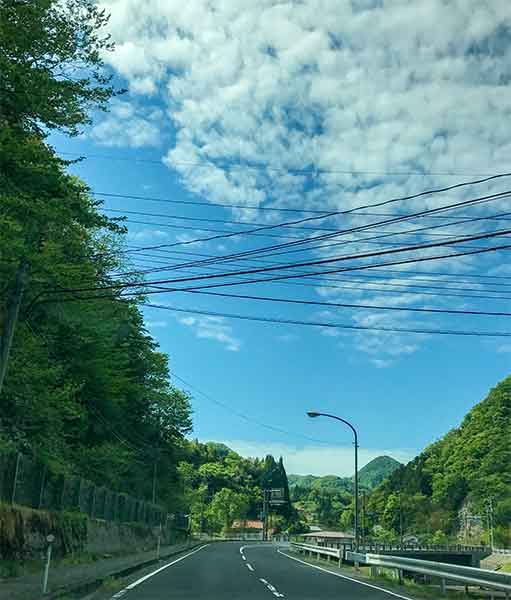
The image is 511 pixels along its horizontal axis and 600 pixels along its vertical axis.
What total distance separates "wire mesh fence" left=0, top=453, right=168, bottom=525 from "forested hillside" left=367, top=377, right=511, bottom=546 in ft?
323


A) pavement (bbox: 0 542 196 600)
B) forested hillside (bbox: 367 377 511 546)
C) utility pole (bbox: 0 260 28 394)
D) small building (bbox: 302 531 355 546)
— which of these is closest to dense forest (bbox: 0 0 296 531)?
utility pole (bbox: 0 260 28 394)

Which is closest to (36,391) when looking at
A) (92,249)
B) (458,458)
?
(92,249)

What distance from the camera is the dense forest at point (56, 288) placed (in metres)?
15.1

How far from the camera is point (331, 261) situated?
15109 millimetres

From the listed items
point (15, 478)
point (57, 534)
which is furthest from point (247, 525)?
point (15, 478)

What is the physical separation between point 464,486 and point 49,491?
488 feet

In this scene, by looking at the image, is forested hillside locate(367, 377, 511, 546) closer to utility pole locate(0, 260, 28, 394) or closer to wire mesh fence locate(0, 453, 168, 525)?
wire mesh fence locate(0, 453, 168, 525)

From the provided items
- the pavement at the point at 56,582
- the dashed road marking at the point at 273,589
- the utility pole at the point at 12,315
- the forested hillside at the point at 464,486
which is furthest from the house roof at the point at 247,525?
the utility pole at the point at 12,315

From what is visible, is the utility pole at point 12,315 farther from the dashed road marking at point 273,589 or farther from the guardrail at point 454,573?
the guardrail at point 454,573

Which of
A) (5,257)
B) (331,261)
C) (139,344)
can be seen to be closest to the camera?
(331,261)

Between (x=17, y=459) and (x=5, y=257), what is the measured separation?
26.7 ft

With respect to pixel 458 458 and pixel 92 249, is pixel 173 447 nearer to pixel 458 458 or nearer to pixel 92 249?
pixel 92 249

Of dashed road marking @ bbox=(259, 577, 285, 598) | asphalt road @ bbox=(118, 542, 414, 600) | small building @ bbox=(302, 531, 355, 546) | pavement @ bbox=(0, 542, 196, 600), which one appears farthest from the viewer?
small building @ bbox=(302, 531, 355, 546)

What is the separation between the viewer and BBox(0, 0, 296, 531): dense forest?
1515 cm
